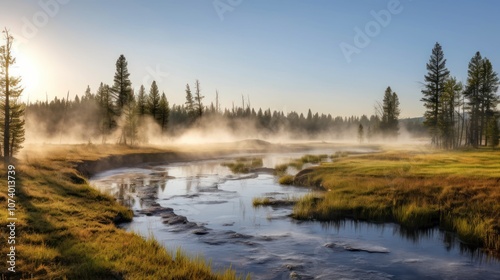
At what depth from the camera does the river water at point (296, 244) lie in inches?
528

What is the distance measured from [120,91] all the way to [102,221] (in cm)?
7030

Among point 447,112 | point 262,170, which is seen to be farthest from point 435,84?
point 262,170

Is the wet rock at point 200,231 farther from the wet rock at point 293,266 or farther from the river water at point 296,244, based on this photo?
the wet rock at point 293,266

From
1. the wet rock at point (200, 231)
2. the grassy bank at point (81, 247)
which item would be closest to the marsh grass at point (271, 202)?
the wet rock at point (200, 231)

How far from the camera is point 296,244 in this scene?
54.2 ft

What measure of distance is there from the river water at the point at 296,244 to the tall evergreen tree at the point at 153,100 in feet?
234

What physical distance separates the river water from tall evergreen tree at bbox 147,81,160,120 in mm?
71395

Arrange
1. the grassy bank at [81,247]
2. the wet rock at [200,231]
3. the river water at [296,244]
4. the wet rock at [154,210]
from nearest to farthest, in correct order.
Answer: the grassy bank at [81,247], the river water at [296,244], the wet rock at [200,231], the wet rock at [154,210]

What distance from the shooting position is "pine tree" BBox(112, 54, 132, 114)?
273 ft

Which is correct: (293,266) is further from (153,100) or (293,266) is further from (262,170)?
(153,100)

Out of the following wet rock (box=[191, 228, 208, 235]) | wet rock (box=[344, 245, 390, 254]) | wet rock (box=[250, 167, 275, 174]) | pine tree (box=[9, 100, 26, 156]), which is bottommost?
wet rock (box=[250, 167, 275, 174])

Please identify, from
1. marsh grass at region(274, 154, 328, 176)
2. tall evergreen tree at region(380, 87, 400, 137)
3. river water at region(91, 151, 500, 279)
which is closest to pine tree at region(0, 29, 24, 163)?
river water at region(91, 151, 500, 279)

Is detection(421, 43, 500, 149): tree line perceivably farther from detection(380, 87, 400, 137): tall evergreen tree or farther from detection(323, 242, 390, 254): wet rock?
detection(323, 242, 390, 254): wet rock

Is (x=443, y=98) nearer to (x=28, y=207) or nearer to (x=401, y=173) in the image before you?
(x=401, y=173)
